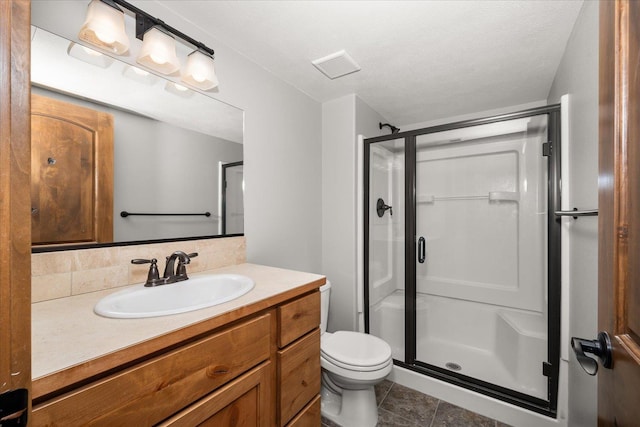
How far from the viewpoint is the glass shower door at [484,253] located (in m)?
1.85

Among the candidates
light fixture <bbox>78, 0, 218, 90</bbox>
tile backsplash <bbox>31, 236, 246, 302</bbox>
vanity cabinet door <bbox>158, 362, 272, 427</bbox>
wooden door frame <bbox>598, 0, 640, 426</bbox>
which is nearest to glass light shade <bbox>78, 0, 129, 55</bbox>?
light fixture <bbox>78, 0, 218, 90</bbox>

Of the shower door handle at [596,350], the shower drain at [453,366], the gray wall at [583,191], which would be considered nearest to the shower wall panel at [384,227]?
the shower drain at [453,366]

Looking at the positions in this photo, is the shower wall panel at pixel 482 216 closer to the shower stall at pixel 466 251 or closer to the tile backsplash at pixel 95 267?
the shower stall at pixel 466 251

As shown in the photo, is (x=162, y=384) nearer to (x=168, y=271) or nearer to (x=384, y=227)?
(x=168, y=271)

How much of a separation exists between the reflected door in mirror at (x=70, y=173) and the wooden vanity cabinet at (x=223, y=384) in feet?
2.29

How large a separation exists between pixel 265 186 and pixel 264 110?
0.52 meters

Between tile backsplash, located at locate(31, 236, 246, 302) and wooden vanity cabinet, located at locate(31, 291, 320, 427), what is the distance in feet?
1.98

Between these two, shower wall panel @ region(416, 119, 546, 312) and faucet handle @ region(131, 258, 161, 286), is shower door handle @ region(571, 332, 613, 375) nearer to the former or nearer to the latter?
faucet handle @ region(131, 258, 161, 286)

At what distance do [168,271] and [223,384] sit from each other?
0.58 metres

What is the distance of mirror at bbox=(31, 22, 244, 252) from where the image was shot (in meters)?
1.04

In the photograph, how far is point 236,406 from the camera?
0.92 metres

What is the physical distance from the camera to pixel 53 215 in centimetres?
102

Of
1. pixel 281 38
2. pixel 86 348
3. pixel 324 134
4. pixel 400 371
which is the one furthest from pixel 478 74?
pixel 86 348

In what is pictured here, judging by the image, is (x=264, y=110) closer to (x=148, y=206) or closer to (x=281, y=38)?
(x=281, y=38)
